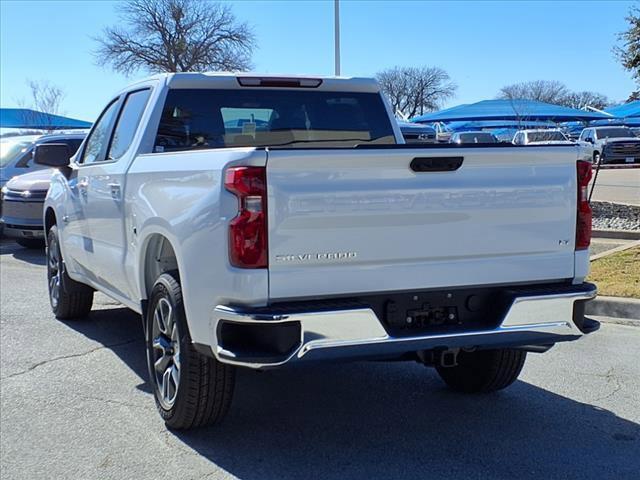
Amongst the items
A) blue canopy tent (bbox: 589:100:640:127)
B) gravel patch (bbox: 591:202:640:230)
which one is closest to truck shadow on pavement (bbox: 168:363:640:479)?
gravel patch (bbox: 591:202:640:230)

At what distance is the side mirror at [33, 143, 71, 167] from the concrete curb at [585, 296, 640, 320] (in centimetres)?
510

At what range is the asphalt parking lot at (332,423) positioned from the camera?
397 cm

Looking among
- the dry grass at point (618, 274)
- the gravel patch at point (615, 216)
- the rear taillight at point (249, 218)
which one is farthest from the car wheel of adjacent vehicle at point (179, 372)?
the gravel patch at point (615, 216)

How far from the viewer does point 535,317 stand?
3936mm

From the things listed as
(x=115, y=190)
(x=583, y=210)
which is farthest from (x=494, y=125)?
(x=583, y=210)

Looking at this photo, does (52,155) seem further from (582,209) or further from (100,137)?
(582,209)

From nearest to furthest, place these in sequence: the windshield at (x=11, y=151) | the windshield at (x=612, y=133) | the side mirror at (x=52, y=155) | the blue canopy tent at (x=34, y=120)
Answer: the side mirror at (x=52, y=155) → the windshield at (x=11, y=151) → the windshield at (x=612, y=133) → the blue canopy tent at (x=34, y=120)

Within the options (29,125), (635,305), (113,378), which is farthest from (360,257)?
(29,125)

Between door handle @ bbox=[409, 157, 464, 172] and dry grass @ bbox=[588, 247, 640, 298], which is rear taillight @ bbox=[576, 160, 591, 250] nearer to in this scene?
door handle @ bbox=[409, 157, 464, 172]

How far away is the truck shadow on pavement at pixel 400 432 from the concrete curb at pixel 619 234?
6627mm

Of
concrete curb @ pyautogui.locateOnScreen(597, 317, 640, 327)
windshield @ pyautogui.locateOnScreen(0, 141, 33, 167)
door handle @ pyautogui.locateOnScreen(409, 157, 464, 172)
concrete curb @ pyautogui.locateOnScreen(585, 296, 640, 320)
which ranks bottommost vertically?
concrete curb @ pyautogui.locateOnScreen(597, 317, 640, 327)

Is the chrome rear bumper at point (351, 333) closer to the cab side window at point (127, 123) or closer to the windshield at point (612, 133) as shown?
the cab side window at point (127, 123)

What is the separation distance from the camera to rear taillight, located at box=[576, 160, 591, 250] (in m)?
4.06

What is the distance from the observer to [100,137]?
6.21 metres
